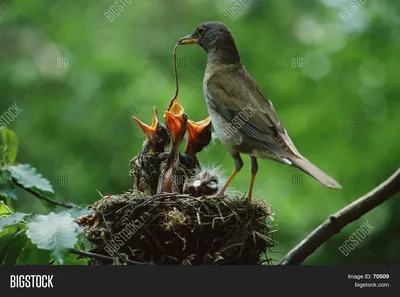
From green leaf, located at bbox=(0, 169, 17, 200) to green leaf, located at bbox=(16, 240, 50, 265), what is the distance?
0.62 meters

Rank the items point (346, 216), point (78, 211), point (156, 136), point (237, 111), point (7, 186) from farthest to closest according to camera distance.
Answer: point (156, 136) < point (237, 111) < point (7, 186) < point (78, 211) < point (346, 216)

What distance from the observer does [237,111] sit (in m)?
Answer: 4.69

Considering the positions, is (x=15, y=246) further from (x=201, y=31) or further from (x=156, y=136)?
(x=201, y=31)

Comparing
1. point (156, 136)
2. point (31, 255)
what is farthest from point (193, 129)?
point (31, 255)

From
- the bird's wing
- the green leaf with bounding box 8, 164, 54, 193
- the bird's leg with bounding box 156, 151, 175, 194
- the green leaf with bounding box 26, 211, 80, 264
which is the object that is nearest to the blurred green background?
the bird's wing

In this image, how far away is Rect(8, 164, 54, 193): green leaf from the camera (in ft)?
13.8

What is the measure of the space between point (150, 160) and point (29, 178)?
83 centimetres

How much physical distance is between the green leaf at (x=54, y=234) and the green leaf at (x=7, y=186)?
91 centimetres

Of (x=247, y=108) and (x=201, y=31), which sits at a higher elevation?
(x=201, y=31)

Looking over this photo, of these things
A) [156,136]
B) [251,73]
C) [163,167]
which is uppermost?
[251,73]

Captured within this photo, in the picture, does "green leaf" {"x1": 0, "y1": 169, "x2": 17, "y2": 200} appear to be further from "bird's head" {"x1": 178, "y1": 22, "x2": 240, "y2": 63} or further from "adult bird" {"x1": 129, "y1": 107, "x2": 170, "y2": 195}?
"bird's head" {"x1": 178, "y1": 22, "x2": 240, "y2": 63}

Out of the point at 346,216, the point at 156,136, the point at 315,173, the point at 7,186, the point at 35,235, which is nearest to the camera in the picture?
the point at 346,216

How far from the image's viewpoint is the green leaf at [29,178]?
4.21 meters

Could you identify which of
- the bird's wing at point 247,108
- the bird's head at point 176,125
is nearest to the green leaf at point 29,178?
the bird's head at point 176,125
